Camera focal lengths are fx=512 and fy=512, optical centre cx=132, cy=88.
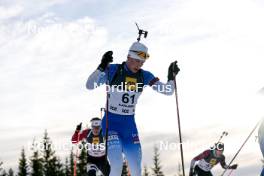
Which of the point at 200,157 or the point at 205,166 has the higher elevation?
the point at 200,157

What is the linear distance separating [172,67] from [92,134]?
7619 mm

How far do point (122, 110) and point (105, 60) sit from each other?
38.8 inches

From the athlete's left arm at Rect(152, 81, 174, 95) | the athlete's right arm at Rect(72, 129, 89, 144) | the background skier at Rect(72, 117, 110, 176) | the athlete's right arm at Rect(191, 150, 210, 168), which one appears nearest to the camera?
the athlete's left arm at Rect(152, 81, 174, 95)

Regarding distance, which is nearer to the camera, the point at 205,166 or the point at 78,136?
the point at 78,136

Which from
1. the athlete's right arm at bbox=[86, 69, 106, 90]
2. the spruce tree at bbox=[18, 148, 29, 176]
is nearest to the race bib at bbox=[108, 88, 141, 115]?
the athlete's right arm at bbox=[86, 69, 106, 90]

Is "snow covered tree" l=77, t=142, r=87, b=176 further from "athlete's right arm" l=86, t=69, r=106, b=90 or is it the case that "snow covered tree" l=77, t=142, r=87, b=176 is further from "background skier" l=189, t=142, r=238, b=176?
"athlete's right arm" l=86, t=69, r=106, b=90

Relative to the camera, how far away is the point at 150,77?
30.5 ft

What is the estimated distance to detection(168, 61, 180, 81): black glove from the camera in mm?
9226

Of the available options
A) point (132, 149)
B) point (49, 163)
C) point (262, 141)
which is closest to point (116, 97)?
point (132, 149)

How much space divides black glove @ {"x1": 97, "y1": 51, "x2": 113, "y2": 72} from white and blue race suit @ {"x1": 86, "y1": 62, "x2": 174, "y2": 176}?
0.09 metres

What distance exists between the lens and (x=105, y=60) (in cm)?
845

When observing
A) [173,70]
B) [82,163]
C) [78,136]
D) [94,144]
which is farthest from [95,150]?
[82,163]

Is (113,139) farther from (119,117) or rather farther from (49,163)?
(49,163)

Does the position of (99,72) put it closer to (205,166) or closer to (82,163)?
(205,166)
